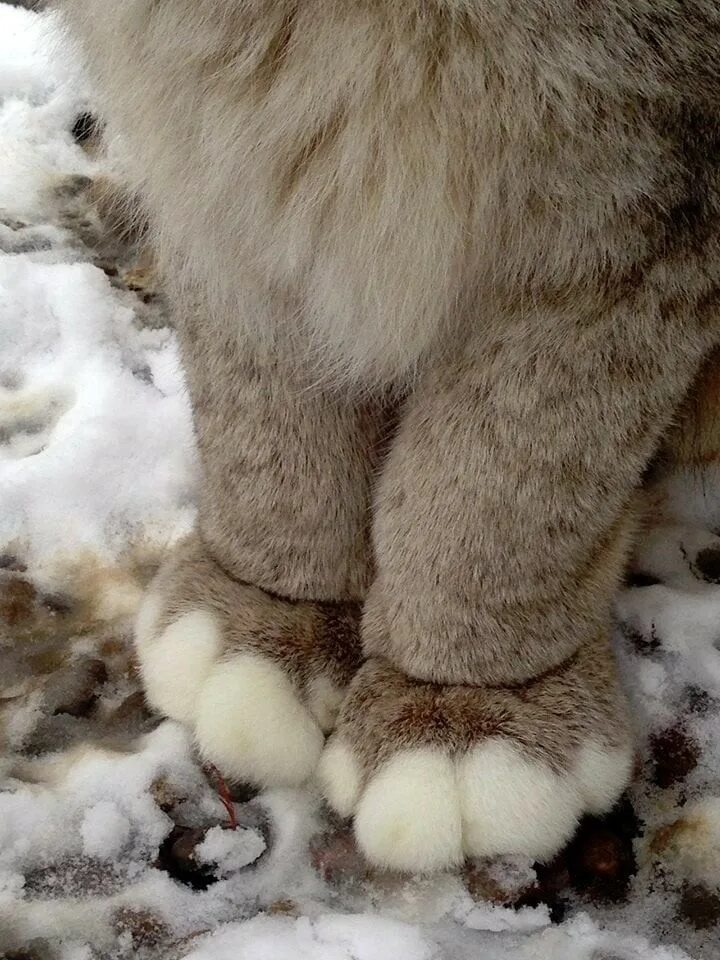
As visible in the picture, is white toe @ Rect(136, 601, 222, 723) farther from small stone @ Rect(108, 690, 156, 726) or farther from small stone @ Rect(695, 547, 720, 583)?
small stone @ Rect(695, 547, 720, 583)

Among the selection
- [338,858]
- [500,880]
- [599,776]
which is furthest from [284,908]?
[599,776]

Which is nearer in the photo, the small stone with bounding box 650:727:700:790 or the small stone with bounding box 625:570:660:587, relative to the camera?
the small stone with bounding box 650:727:700:790

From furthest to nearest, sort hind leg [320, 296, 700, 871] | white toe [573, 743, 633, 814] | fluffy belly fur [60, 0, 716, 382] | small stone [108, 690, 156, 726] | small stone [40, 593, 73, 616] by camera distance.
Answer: small stone [40, 593, 73, 616]
small stone [108, 690, 156, 726]
white toe [573, 743, 633, 814]
hind leg [320, 296, 700, 871]
fluffy belly fur [60, 0, 716, 382]

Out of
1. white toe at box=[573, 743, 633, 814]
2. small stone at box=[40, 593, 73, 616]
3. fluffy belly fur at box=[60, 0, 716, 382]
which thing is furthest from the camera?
small stone at box=[40, 593, 73, 616]

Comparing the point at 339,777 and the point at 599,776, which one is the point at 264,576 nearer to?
the point at 339,777

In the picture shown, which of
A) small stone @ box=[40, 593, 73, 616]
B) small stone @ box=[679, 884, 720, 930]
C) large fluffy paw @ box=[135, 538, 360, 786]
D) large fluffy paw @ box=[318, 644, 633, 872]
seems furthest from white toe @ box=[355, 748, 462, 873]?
small stone @ box=[40, 593, 73, 616]

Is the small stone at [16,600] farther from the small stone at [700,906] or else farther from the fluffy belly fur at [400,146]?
the small stone at [700,906]

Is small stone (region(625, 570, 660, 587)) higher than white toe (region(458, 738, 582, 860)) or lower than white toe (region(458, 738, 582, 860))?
lower

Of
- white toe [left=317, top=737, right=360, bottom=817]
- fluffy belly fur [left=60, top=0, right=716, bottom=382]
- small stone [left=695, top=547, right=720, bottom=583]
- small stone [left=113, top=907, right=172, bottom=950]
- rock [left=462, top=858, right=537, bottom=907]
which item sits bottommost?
small stone [left=113, top=907, right=172, bottom=950]
